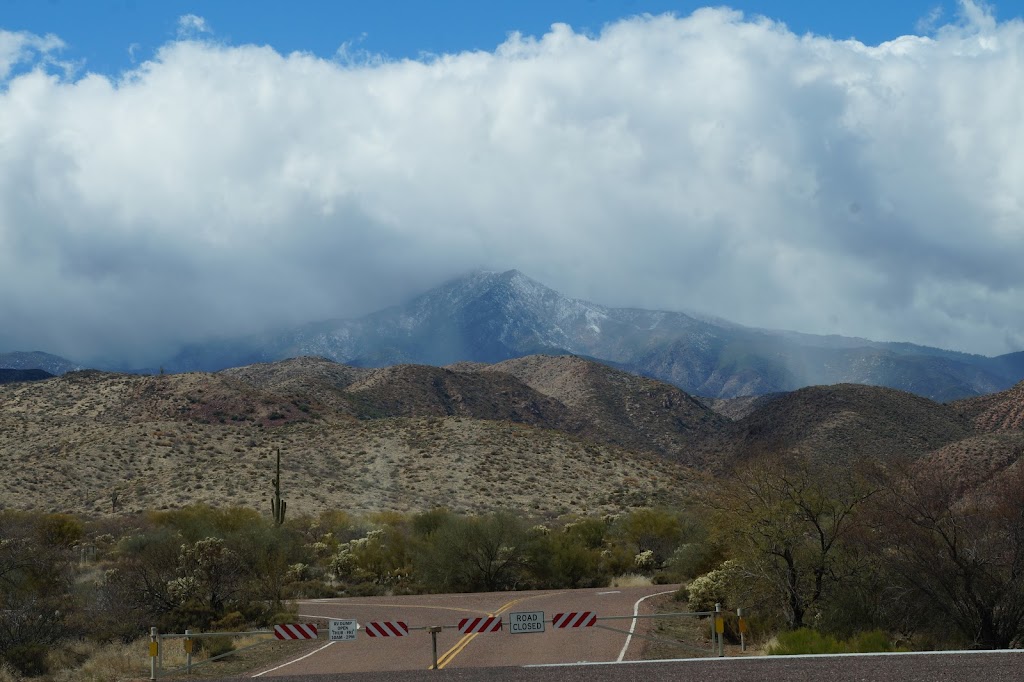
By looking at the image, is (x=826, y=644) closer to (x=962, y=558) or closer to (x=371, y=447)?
(x=962, y=558)

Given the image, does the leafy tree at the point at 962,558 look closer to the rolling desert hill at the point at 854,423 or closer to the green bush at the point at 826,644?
the green bush at the point at 826,644

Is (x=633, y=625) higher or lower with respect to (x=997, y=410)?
lower

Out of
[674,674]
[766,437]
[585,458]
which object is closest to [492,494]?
[585,458]

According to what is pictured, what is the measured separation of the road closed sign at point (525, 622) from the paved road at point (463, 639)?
3.67 ft

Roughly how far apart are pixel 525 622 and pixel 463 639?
548 centimetres

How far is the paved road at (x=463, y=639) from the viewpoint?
64.8 feet

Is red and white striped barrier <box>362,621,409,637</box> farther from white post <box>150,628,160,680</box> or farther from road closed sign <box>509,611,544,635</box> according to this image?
white post <box>150,628,160,680</box>

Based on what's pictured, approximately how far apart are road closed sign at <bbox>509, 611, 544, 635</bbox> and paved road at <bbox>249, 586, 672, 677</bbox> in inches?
44.1

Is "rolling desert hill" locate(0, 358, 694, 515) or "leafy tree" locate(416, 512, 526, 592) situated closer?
"leafy tree" locate(416, 512, 526, 592)

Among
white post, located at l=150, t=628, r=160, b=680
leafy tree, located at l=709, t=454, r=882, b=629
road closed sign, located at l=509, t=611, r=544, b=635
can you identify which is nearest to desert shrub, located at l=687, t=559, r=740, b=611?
leafy tree, located at l=709, t=454, r=882, b=629

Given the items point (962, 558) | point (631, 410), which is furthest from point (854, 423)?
point (962, 558)

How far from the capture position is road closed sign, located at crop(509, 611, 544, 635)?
17.9 m

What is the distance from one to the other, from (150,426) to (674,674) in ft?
241

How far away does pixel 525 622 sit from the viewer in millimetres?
18016
